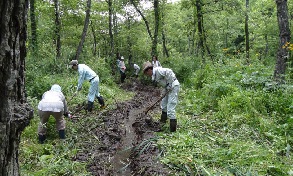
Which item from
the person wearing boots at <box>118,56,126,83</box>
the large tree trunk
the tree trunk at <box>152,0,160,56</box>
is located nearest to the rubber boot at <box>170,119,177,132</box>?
the large tree trunk

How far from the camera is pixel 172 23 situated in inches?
1244

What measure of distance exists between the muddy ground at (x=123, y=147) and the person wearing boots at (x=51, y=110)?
2.68ft

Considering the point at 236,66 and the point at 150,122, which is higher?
the point at 236,66

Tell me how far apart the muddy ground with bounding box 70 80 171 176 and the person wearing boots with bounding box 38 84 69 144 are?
82cm

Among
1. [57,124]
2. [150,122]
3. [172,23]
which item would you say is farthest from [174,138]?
[172,23]

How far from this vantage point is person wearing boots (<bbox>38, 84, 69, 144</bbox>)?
18.4 ft

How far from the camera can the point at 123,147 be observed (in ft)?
19.9

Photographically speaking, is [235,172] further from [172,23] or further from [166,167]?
[172,23]

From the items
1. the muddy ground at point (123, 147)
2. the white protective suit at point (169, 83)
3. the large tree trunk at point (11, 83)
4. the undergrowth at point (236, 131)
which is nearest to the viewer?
the large tree trunk at point (11, 83)

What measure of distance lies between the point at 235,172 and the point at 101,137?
362 centimetres

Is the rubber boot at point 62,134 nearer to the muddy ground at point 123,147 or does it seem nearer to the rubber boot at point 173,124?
the muddy ground at point 123,147

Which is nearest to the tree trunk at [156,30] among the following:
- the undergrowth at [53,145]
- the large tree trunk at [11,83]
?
the undergrowth at [53,145]

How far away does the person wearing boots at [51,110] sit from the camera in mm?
5617

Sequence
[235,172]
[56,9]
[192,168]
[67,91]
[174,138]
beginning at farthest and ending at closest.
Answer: [56,9] < [67,91] < [174,138] < [192,168] < [235,172]
